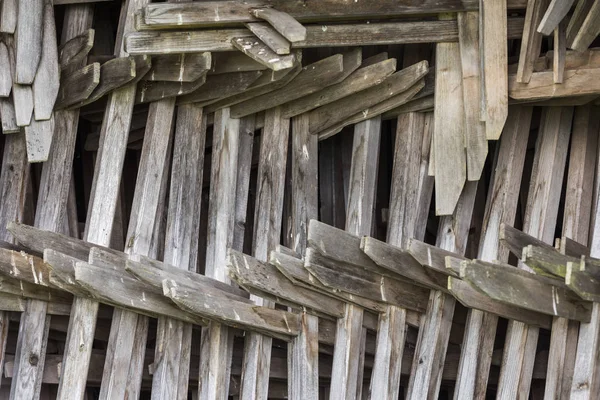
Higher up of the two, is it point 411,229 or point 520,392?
point 411,229

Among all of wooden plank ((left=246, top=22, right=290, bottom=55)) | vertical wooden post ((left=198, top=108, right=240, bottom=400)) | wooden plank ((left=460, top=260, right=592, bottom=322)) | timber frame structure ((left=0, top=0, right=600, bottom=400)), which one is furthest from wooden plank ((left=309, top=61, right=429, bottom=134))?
wooden plank ((left=460, top=260, right=592, bottom=322))

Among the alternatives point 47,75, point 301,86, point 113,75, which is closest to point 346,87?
point 301,86

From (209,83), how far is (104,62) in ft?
1.82

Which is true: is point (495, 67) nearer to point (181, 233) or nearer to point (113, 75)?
point (181, 233)

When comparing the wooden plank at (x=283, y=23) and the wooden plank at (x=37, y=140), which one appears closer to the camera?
the wooden plank at (x=283, y=23)

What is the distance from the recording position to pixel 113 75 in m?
6.11

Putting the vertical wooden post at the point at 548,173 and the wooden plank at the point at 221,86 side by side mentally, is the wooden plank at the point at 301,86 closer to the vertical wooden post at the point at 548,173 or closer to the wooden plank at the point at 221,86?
the wooden plank at the point at 221,86

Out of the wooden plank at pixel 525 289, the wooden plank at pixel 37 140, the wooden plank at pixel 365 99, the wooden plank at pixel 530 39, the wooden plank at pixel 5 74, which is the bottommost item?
the wooden plank at pixel 525 289

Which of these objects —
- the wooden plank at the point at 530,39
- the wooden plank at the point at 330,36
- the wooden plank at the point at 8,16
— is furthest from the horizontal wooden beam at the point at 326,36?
the wooden plank at the point at 8,16

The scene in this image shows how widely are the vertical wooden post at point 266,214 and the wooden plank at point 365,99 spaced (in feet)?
0.58

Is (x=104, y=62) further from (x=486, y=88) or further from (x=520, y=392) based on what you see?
(x=520, y=392)

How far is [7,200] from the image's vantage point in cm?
Answer: 635

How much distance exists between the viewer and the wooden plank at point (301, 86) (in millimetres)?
6043

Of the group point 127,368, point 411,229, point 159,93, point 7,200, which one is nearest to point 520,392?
point 411,229
